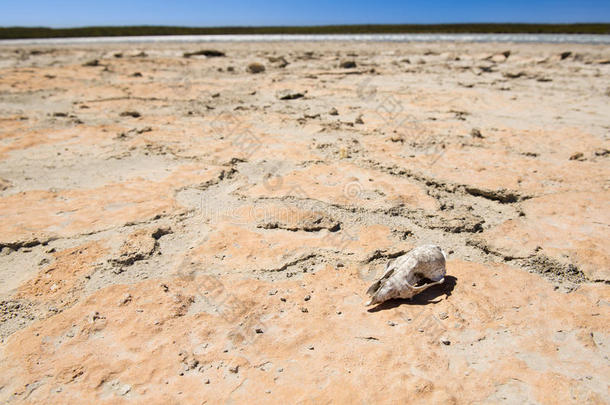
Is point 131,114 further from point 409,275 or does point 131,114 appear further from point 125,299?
point 409,275

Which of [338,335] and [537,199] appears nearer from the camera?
[338,335]

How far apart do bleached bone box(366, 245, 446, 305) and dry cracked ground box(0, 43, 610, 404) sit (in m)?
0.06

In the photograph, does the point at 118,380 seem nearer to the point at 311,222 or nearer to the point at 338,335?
the point at 338,335

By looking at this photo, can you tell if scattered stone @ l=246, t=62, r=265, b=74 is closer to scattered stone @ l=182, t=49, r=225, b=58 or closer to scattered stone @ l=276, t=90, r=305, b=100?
scattered stone @ l=276, t=90, r=305, b=100

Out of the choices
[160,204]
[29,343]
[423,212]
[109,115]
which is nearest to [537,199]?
[423,212]

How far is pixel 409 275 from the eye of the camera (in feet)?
5.50

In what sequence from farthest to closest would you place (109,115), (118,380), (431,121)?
(109,115) → (431,121) → (118,380)

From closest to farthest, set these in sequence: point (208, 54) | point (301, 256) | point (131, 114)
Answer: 1. point (301, 256)
2. point (131, 114)
3. point (208, 54)

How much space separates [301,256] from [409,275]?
0.53 metres

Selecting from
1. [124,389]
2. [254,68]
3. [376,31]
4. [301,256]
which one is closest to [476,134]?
[301,256]

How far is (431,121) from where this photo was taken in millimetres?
4121

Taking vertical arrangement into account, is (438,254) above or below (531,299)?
above

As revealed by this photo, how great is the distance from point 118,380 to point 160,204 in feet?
4.26

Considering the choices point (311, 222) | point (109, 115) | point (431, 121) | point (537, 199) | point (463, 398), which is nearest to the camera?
point (463, 398)
